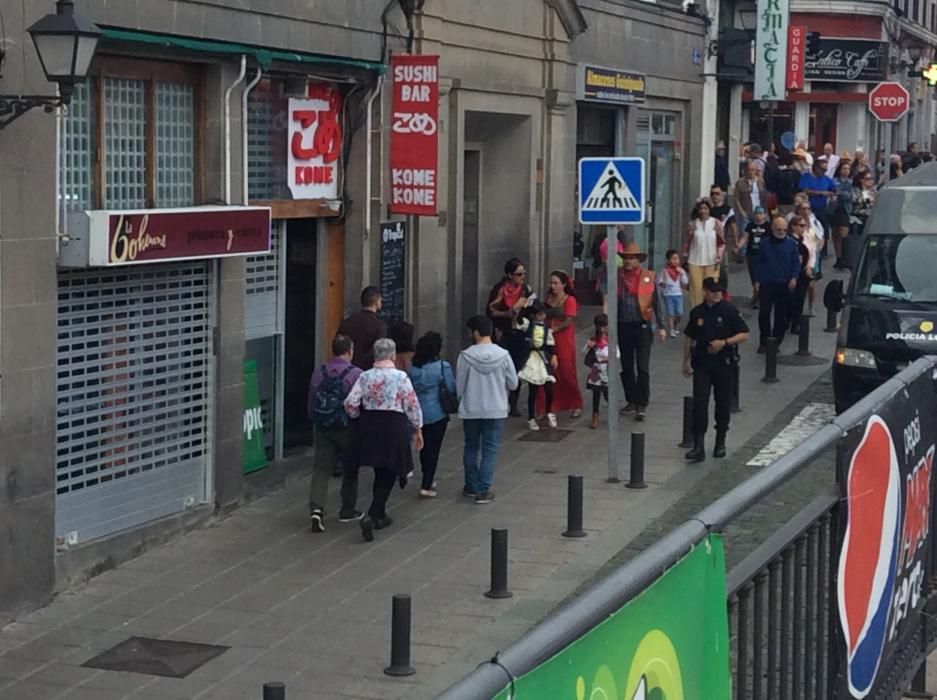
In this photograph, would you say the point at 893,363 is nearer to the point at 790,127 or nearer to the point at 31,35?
the point at 31,35

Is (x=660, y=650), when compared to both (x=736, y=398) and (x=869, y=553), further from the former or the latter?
(x=736, y=398)

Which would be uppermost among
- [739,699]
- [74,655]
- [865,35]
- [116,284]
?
[865,35]

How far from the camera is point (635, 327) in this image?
17922 millimetres

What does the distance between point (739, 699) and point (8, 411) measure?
24.0 ft

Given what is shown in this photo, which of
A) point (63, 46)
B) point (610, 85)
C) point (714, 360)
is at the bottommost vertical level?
point (714, 360)

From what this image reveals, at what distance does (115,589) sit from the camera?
11695mm

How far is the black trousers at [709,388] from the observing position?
15.8 m

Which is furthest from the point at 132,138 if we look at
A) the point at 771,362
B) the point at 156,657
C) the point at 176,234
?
the point at 771,362

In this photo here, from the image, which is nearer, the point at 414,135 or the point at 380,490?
the point at 380,490

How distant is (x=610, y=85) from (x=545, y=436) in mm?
8293

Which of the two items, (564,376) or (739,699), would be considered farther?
(564,376)

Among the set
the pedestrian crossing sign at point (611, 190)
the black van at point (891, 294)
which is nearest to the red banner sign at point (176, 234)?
the pedestrian crossing sign at point (611, 190)

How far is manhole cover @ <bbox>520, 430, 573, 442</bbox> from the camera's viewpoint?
1720 cm

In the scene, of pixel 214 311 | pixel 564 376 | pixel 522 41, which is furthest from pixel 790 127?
pixel 214 311
